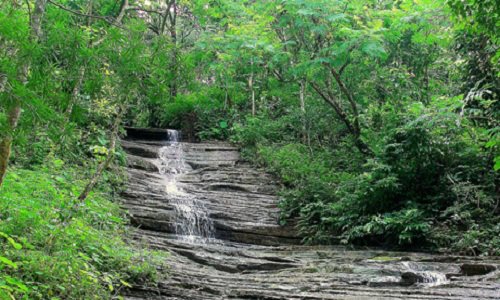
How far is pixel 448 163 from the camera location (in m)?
11.4

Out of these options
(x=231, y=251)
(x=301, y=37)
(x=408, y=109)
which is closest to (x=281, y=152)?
(x=301, y=37)

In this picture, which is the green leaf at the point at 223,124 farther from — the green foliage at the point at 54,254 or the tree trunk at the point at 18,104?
the tree trunk at the point at 18,104

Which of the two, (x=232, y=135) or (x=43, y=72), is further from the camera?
(x=232, y=135)

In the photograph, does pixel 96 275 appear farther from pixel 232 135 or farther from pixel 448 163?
pixel 232 135

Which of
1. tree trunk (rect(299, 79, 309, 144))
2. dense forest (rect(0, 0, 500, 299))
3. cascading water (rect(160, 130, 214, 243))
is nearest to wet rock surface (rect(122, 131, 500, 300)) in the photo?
cascading water (rect(160, 130, 214, 243))

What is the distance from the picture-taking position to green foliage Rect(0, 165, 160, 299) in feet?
16.4

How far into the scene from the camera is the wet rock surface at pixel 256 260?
273 inches

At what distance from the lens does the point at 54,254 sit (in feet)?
18.5

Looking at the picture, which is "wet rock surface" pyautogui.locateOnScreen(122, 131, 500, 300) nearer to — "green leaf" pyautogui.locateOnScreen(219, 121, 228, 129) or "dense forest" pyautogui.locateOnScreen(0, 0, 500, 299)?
"dense forest" pyautogui.locateOnScreen(0, 0, 500, 299)

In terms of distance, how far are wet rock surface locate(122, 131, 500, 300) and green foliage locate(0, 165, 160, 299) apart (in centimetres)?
49

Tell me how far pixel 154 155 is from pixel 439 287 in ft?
39.7

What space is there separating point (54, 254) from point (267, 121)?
46.6 feet

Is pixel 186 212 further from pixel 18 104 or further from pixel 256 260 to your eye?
pixel 18 104

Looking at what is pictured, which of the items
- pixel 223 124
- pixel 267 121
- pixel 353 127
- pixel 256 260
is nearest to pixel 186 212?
pixel 256 260
